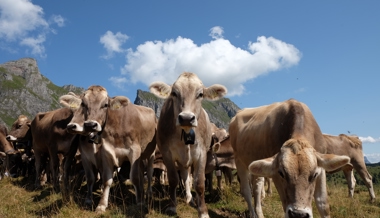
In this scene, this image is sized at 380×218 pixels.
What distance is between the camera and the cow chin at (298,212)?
163 inches

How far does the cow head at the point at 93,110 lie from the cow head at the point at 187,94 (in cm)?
133

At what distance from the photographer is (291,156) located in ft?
14.8

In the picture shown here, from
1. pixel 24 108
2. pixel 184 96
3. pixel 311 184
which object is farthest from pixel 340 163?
pixel 24 108

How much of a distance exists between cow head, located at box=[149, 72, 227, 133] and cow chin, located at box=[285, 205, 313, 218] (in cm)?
258

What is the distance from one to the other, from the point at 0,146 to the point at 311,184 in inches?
564

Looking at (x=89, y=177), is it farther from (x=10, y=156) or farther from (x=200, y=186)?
(x=10, y=156)

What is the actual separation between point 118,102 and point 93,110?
37.6 inches

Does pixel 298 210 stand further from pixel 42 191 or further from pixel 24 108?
pixel 24 108

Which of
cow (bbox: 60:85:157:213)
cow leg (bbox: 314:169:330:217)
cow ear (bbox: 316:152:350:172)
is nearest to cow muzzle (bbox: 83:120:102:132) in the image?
cow (bbox: 60:85:157:213)

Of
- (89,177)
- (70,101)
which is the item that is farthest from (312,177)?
(70,101)

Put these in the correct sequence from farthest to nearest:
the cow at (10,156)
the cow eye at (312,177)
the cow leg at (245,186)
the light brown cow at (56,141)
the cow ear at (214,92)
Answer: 1. the cow at (10,156)
2. the light brown cow at (56,141)
3. the cow ear at (214,92)
4. the cow leg at (245,186)
5. the cow eye at (312,177)

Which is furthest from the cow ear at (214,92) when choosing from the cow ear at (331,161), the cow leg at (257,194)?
the cow ear at (331,161)

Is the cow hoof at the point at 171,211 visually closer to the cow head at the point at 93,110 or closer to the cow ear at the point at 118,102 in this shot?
the cow head at the point at 93,110

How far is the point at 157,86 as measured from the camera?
802 centimetres
